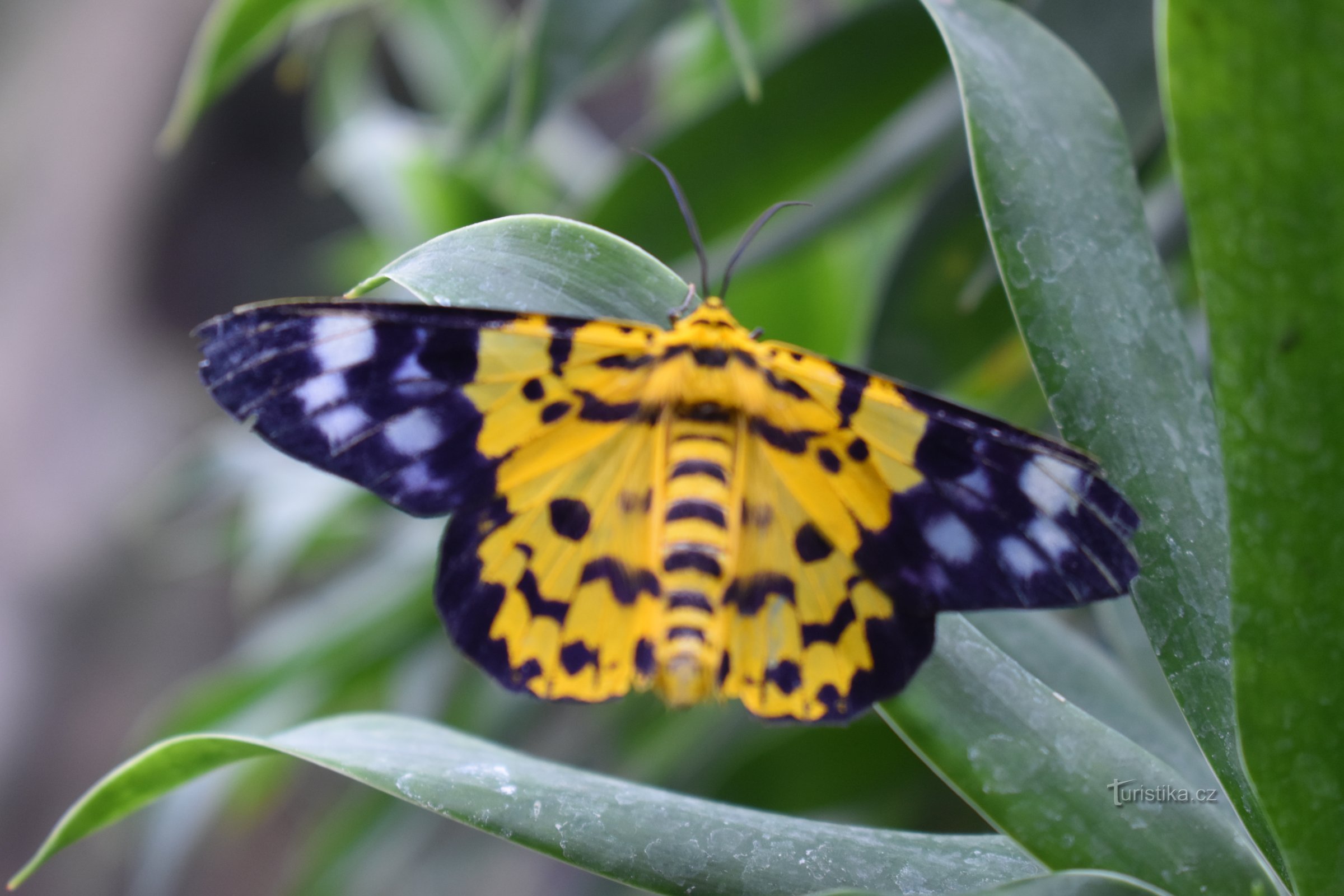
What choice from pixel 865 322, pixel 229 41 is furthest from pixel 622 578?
pixel 229 41

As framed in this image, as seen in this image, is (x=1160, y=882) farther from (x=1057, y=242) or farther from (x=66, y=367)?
(x=66, y=367)

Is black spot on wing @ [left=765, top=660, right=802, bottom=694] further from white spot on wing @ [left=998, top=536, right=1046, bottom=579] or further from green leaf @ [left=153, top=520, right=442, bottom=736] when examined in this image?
green leaf @ [left=153, top=520, right=442, bottom=736]

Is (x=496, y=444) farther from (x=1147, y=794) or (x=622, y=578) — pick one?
(x=1147, y=794)

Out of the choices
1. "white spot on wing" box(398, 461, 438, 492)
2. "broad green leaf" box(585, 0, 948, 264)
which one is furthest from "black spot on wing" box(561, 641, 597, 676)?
"broad green leaf" box(585, 0, 948, 264)

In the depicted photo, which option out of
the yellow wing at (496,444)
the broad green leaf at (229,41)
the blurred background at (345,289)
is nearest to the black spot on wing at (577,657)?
the yellow wing at (496,444)

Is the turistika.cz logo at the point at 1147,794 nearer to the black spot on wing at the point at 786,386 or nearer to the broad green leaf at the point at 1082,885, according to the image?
the broad green leaf at the point at 1082,885

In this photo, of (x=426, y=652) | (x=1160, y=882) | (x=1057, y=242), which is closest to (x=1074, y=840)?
(x=1160, y=882)
